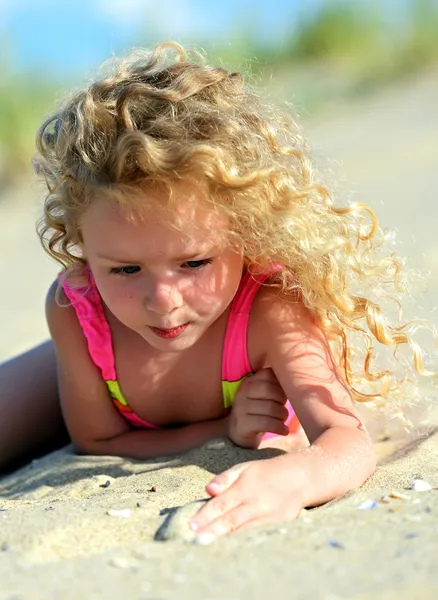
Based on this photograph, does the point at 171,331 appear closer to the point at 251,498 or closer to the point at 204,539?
the point at 251,498

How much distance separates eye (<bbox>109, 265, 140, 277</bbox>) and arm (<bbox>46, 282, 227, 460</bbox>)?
53cm

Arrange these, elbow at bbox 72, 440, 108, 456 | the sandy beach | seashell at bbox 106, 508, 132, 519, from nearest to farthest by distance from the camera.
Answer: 1. the sandy beach
2. seashell at bbox 106, 508, 132, 519
3. elbow at bbox 72, 440, 108, 456

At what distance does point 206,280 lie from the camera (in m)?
2.35

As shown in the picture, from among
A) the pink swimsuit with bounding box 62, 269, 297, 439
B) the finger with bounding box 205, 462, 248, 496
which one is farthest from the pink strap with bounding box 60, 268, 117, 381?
the finger with bounding box 205, 462, 248, 496

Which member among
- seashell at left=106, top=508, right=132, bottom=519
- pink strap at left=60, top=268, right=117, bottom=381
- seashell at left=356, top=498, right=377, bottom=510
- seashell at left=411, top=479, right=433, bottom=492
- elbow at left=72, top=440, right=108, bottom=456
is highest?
pink strap at left=60, top=268, right=117, bottom=381

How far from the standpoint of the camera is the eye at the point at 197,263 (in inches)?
90.8

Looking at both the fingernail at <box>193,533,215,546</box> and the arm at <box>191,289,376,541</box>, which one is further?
the arm at <box>191,289,376,541</box>

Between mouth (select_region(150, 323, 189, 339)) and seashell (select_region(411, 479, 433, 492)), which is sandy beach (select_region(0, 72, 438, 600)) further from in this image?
mouth (select_region(150, 323, 189, 339))

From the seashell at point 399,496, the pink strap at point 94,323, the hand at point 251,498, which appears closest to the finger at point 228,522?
the hand at point 251,498

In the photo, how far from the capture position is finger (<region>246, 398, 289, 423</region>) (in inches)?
103

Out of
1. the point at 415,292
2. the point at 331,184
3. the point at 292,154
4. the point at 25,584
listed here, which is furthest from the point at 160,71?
the point at 415,292

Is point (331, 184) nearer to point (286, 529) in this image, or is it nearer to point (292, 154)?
point (292, 154)

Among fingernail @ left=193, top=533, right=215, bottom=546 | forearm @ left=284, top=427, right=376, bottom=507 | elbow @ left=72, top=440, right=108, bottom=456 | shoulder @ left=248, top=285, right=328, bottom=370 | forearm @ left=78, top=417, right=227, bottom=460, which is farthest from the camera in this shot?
elbow @ left=72, top=440, right=108, bottom=456

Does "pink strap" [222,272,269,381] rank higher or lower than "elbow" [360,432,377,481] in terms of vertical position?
higher
